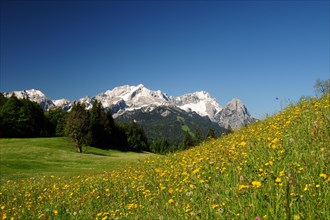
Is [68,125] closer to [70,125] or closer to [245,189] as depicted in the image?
[70,125]

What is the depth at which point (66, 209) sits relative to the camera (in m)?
7.77

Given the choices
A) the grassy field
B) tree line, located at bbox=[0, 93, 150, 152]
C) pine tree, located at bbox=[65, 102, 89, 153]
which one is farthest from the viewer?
tree line, located at bbox=[0, 93, 150, 152]

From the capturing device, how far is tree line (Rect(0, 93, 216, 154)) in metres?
68.4

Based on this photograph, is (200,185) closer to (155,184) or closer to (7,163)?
(155,184)

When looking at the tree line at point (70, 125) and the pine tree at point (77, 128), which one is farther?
the tree line at point (70, 125)

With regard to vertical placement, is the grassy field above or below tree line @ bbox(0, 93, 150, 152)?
below

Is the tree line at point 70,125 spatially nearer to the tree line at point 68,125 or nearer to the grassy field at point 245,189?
the tree line at point 68,125

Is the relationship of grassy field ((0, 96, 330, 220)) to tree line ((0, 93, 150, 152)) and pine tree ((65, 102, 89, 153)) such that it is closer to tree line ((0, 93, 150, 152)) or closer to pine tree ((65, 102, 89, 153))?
pine tree ((65, 102, 89, 153))

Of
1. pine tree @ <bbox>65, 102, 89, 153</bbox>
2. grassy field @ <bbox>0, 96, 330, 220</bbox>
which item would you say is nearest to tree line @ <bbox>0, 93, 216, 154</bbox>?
pine tree @ <bbox>65, 102, 89, 153</bbox>

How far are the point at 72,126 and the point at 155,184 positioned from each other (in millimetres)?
61366

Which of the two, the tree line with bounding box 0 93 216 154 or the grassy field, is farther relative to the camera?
the tree line with bounding box 0 93 216 154

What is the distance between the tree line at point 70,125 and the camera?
68444 millimetres

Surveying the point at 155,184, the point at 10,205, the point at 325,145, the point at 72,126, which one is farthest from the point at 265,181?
the point at 72,126

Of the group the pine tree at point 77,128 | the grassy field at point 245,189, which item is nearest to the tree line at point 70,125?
the pine tree at point 77,128
